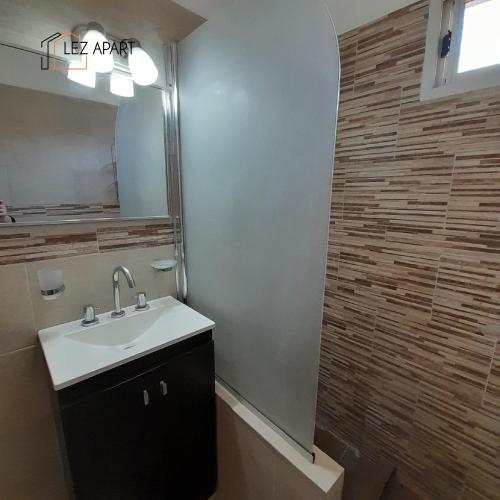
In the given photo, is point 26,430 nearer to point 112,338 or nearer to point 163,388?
point 112,338

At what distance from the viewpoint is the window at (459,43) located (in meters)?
0.99

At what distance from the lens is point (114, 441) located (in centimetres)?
84

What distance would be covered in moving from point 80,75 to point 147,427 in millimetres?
1400

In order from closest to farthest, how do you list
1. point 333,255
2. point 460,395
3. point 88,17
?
point 88,17, point 460,395, point 333,255

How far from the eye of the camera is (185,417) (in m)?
1.03

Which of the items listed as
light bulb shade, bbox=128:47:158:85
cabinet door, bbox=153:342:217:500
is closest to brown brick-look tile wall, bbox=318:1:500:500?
cabinet door, bbox=153:342:217:500

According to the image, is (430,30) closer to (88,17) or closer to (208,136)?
(208,136)

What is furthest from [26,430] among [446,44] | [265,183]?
[446,44]

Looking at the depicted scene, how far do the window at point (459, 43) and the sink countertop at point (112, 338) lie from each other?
4.76 feet

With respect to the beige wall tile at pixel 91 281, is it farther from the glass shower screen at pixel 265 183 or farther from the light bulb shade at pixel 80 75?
the light bulb shade at pixel 80 75

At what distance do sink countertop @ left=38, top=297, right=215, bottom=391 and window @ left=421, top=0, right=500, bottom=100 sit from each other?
4.76ft

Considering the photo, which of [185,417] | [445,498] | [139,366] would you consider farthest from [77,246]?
[445,498]

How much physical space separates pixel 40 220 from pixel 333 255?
4.70 ft

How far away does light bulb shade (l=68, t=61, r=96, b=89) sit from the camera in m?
0.97
